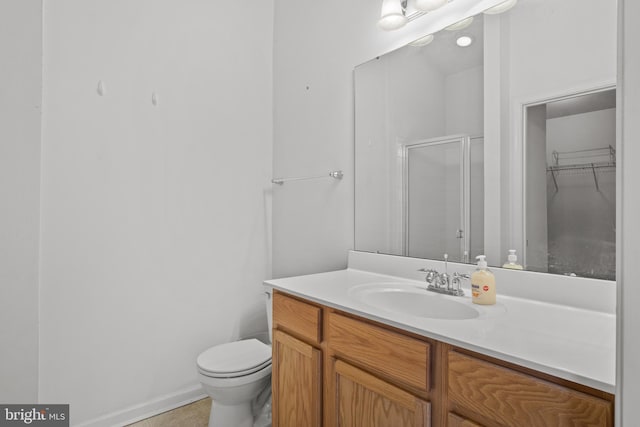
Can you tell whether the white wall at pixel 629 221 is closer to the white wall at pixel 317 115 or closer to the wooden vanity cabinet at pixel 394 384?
the wooden vanity cabinet at pixel 394 384

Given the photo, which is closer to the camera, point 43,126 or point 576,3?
point 576,3

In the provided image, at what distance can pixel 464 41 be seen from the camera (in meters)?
1.49

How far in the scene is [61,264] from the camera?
1.76 metres

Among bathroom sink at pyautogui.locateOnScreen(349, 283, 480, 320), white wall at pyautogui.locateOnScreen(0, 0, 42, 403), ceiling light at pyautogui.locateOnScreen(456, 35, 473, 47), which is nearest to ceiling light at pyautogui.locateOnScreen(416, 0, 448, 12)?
ceiling light at pyautogui.locateOnScreen(456, 35, 473, 47)

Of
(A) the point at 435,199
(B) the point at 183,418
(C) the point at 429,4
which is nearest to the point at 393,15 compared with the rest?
(C) the point at 429,4

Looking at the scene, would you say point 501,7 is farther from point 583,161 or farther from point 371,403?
point 371,403

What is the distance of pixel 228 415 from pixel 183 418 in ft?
1.39

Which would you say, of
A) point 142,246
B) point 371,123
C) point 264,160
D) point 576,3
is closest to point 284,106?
point 264,160

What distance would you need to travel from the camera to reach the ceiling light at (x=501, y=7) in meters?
1.34

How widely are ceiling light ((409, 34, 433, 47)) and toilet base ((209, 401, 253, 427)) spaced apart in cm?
191

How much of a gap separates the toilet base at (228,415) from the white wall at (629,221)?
1.60 m

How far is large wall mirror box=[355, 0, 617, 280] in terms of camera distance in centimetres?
115

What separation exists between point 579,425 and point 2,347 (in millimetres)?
2163

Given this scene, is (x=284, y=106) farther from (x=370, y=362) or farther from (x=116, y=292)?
(x=370, y=362)
